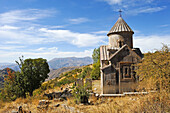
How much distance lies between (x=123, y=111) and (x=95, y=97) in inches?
243

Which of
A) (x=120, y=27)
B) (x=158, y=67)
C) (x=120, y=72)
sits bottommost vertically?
(x=120, y=72)

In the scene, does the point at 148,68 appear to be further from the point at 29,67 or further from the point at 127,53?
the point at 29,67

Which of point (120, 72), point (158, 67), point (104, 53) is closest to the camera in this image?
point (158, 67)

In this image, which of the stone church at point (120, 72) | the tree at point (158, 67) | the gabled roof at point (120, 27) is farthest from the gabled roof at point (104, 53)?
the tree at point (158, 67)

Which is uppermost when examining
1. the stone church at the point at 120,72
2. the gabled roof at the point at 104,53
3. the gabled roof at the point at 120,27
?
the gabled roof at the point at 120,27

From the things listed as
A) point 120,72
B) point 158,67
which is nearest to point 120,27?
point 120,72

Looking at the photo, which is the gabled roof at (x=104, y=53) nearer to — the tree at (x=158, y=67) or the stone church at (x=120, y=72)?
the stone church at (x=120, y=72)

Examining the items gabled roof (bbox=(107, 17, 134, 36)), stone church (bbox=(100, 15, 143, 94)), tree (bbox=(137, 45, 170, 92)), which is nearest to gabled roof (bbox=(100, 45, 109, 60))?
stone church (bbox=(100, 15, 143, 94))

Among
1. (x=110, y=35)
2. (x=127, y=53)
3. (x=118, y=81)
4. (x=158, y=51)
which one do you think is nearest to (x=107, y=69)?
(x=118, y=81)

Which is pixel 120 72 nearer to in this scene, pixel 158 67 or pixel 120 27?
pixel 120 27

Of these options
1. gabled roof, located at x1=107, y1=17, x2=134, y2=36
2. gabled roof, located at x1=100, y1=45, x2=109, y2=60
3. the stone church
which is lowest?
the stone church

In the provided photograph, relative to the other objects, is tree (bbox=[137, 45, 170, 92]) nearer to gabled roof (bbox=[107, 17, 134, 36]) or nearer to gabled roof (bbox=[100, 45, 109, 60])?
gabled roof (bbox=[100, 45, 109, 60])

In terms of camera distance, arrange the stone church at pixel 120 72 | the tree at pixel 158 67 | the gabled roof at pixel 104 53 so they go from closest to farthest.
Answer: the tree at pixel 158 67 < the stone church at pixel 120 72 < the gabled roof at pixel 104 53

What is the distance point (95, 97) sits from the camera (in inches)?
403
